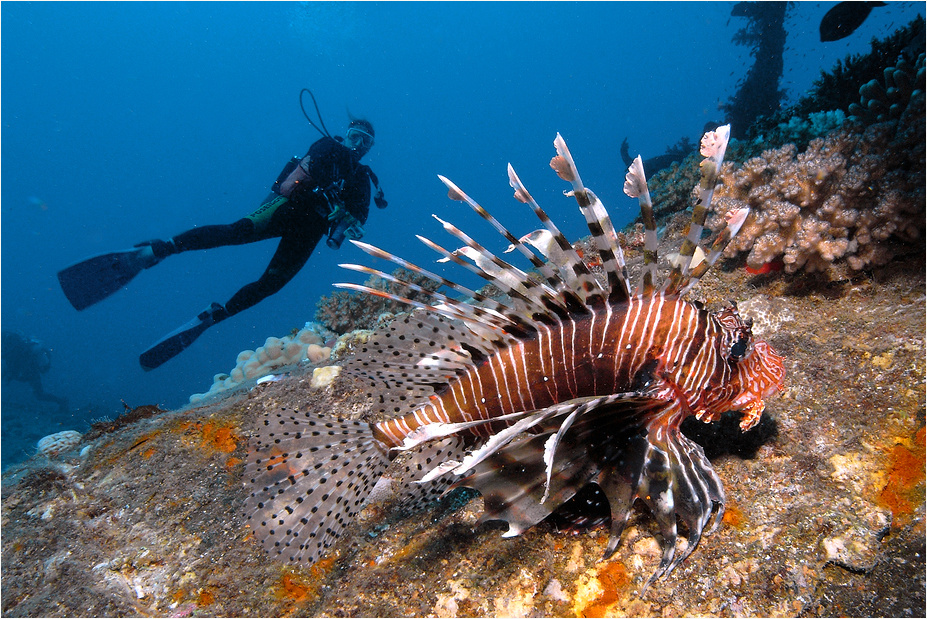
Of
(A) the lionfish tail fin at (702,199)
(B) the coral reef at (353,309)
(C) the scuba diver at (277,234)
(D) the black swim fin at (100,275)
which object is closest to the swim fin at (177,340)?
(C) the scuba diver at (277,234)

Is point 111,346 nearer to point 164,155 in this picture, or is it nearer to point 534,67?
point 164,155

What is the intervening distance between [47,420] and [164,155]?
117m

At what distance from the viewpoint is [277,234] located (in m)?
8.28

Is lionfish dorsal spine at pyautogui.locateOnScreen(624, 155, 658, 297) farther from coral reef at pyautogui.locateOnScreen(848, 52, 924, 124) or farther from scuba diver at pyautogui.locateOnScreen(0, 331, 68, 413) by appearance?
scuba diver at pyautogui.locateOnScreen(0, 331, 68, 413)

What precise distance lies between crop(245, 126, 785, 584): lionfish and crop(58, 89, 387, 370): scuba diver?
5923 mm

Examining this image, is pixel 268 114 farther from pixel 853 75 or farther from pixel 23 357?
pixel 853 75

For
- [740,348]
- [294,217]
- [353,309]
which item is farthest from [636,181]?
[294,217]

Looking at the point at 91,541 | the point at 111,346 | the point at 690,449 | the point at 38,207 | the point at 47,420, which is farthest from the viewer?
the point at 38,207

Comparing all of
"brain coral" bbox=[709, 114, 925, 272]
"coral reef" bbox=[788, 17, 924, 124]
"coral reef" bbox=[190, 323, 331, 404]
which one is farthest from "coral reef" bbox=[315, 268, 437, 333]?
"coral reef" bbox=[788, 17, 924, 124]

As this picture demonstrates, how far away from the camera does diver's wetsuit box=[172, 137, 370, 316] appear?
7.75 m

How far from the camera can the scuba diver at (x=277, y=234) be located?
7.57 m

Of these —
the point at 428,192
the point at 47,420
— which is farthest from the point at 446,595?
the point at 428,192

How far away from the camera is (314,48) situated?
11600 centimetres

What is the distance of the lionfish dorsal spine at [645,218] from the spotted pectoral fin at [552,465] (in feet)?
1.92
